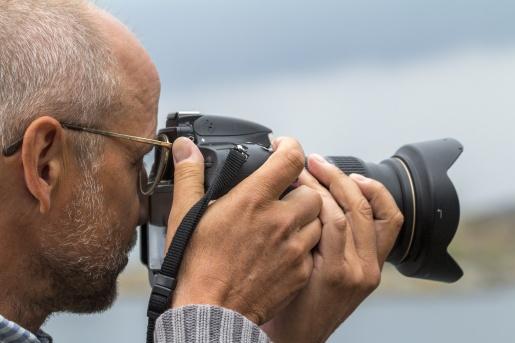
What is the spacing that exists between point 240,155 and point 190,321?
0.28 meters

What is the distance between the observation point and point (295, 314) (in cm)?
145

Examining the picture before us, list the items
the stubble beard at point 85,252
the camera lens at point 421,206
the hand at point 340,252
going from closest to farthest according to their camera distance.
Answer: the stubble beard at point 85,252 < the hand at point 340,252 < the camera lens at point 421,206

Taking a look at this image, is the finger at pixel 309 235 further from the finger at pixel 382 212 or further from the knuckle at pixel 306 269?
the finger at pixel 382 212

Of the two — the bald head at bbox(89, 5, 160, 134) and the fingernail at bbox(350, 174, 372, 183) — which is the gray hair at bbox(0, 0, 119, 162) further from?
the fingernail at bbox(350, 174, 372, 183)

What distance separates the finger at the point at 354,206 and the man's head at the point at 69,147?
0.32m

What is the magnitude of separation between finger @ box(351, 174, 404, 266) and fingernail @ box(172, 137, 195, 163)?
301 millimetres

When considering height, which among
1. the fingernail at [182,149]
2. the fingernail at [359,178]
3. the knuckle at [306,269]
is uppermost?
the fingernail at [182,149]

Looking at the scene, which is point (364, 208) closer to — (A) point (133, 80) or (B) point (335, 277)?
(B) point (335, 277)

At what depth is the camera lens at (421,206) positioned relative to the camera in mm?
1571

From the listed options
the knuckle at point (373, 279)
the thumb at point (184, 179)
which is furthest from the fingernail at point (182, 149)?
the knuckle at point (373, 279)

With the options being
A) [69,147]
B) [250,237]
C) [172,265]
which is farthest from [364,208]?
[69,147]

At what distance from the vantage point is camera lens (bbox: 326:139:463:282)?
1571 mm

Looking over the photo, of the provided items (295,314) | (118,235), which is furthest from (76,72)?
(295,314)

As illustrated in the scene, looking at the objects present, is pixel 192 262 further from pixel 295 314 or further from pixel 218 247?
pixel 295 314
